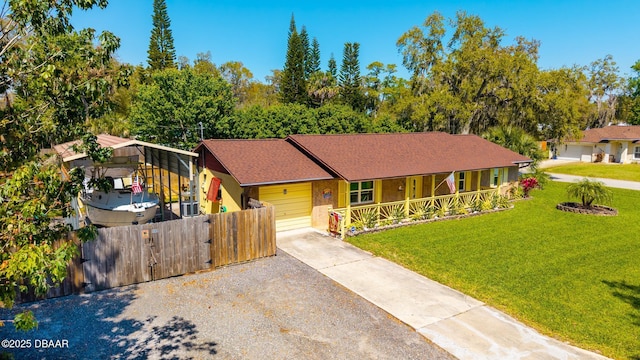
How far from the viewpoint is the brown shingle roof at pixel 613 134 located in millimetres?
44469

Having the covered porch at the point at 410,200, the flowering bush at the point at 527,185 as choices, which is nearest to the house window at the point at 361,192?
the covered porch at the point at 410,200

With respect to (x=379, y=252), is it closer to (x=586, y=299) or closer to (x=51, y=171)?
(x=586, y=299)

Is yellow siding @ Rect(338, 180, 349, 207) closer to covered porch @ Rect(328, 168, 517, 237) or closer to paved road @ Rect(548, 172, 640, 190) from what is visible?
covered porch @ Rect(328, 168, 517, 237)

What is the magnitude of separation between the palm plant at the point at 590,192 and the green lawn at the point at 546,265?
1.29m

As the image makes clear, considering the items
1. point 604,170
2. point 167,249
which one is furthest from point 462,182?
point 604,170

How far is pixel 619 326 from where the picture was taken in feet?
28.0

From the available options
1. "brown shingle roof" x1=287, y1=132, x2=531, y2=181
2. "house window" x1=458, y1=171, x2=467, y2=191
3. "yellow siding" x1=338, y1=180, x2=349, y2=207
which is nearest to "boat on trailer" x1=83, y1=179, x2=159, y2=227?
"brown shingle roof" x1=287, y1=132, x2=531, y2=181

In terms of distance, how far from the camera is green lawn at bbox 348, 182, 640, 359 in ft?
28.5

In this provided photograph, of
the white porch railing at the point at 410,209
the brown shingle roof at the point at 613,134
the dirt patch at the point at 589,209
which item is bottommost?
the dirt patch at the point at 589,209

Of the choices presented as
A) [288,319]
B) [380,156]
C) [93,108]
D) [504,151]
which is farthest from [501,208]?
[93,108]

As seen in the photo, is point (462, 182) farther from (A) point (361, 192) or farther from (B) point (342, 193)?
(B) point (342, 193)

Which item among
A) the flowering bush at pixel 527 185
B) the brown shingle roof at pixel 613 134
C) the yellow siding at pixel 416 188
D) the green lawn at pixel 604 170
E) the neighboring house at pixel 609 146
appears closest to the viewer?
the yellow siding at pixel 416 188

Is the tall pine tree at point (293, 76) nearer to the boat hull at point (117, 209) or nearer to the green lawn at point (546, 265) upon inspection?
the green lawn at point (546, 265)

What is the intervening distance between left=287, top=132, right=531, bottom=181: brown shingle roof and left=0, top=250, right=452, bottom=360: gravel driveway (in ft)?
22.9
